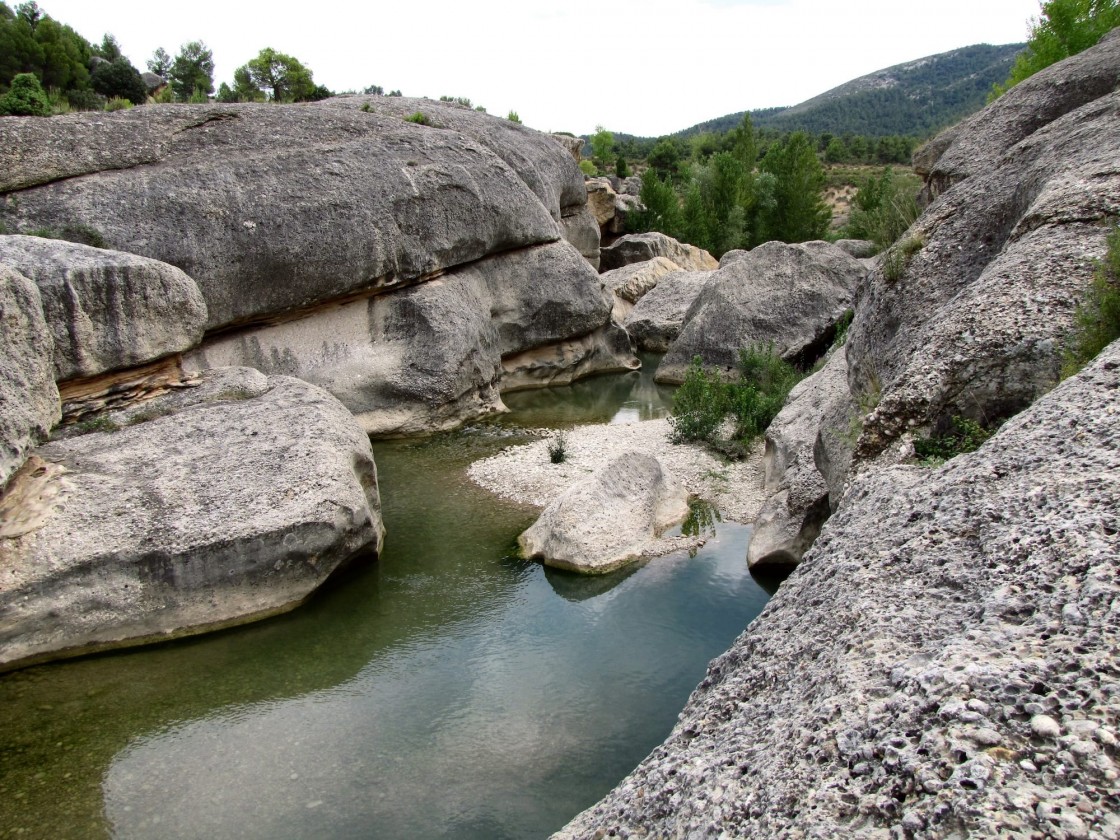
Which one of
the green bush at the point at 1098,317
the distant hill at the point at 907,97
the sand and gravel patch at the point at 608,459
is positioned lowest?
the sand and gravel patch at the point at 608,459

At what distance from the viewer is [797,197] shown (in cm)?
4678

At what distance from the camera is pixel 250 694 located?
30.2 feet

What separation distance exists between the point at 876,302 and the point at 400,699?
24.5 feet

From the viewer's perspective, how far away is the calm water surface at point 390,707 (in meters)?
7.43

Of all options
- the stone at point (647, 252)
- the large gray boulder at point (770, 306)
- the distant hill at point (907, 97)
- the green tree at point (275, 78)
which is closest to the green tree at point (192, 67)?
the green tree at point (275, 78)

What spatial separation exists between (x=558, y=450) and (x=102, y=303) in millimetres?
8666

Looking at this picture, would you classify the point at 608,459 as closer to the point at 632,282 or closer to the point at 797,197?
the point at 632,282

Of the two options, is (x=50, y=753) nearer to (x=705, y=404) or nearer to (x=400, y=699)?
(x=400, y=699)

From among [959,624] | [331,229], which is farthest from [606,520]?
[331,229]

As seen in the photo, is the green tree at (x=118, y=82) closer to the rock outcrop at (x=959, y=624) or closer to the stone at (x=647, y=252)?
the stone at (x=647, y=252)

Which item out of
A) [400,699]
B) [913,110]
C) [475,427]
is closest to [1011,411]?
[400,699]

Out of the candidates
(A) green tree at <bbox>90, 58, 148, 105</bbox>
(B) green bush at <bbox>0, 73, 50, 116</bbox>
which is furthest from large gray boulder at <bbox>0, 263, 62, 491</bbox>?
(A) green tree at <bbox>90, 58, 148, 105</bbox>

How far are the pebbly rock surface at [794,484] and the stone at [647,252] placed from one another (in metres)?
Answer: 23.9

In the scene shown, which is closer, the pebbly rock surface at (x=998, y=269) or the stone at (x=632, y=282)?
the pebbly rock surface at (x=998, y=269)
